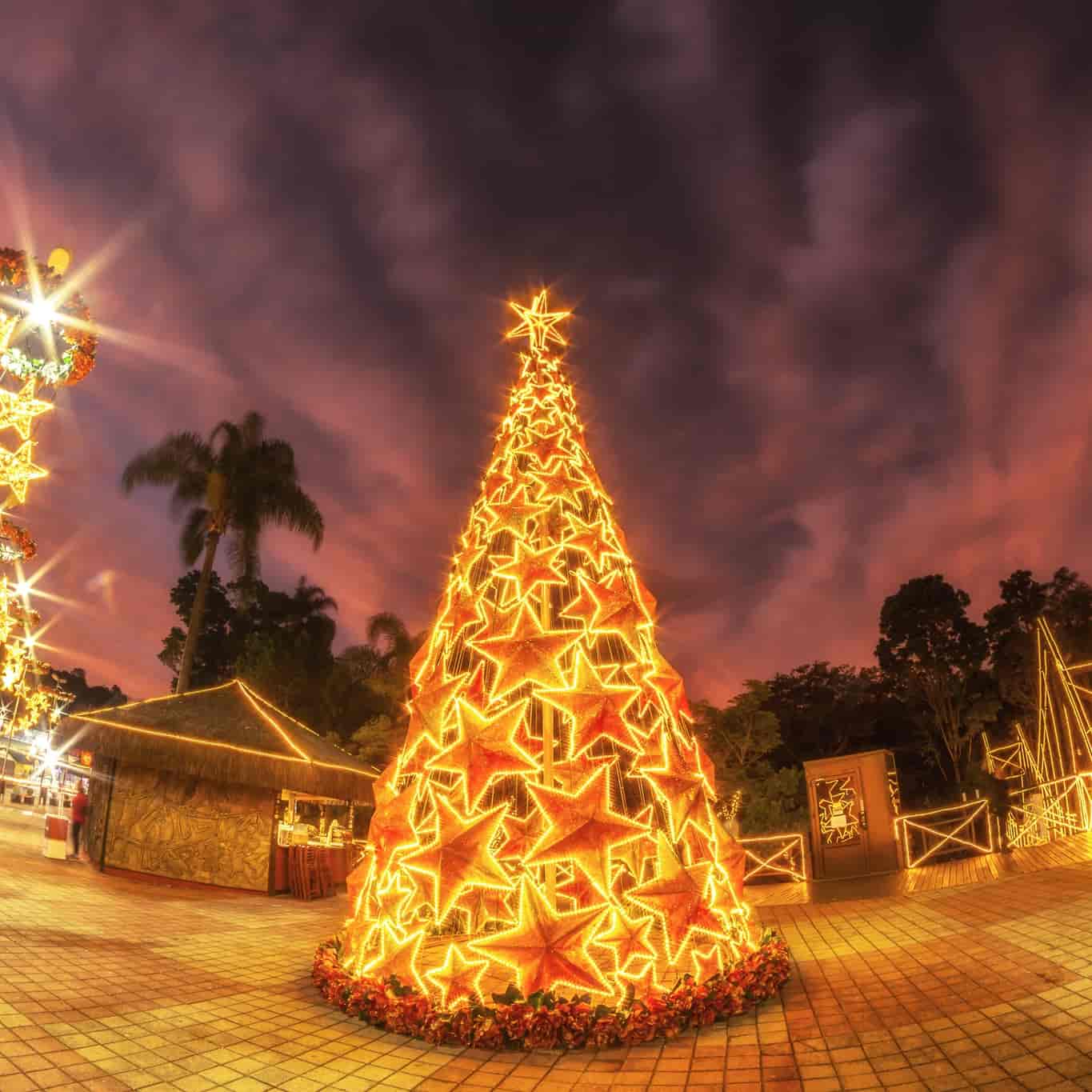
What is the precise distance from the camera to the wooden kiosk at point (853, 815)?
38.0 feet

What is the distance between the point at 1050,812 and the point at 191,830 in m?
14.7

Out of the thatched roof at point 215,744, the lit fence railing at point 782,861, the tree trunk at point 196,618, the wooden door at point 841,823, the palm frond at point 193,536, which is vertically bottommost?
the lit fence railing at point 782,861

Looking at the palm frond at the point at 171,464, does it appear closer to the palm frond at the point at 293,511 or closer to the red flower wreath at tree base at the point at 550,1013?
the palm frond at the point at 293,511

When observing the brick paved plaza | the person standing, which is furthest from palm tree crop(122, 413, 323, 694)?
the brick paved plaza

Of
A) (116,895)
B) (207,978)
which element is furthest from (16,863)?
(207,978)

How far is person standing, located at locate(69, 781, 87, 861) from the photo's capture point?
14.7 meters

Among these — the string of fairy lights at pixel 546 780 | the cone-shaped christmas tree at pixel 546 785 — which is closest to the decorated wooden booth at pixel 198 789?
the cone-shaped christmas tree at pixel 546 785

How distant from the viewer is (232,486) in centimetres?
2277

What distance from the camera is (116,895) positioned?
10.6 metres

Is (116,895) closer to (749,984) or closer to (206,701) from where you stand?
(206,701)

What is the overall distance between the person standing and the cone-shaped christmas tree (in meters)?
10.6

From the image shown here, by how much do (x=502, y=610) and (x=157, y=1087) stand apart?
4.06 m

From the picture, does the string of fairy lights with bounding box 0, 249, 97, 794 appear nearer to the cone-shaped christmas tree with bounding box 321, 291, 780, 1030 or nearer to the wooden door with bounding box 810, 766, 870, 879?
the cone-shaped christmas tree with bounding box 321, 291, 780, 1030

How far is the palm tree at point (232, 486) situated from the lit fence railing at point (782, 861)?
55.1ft
